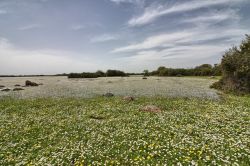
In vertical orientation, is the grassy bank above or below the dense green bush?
below

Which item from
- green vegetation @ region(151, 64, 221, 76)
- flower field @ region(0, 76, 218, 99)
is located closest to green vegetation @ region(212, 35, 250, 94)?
flower field @ region(0, 76, 218, 99)

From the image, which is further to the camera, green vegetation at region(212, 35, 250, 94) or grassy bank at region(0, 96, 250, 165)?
green vegetation at region(212, 35, 250, 94)

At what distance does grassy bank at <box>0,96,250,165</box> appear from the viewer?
42.1ft

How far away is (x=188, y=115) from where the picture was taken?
23656 mm

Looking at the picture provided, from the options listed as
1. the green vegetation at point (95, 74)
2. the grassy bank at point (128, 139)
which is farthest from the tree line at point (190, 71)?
the grassy bank at point (128, 139)

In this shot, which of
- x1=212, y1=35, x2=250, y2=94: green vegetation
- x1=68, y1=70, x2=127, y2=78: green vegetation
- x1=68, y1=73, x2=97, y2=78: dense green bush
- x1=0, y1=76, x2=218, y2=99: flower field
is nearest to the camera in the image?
x1=212, y1=35, x2=250, y2=94: green vegetation

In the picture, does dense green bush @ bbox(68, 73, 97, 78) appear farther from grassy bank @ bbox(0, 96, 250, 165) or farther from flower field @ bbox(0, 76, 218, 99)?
grassy bank @ bbox(0, 96, 250, 165)

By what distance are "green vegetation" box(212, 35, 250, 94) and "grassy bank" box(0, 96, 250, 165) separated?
65.0 ft

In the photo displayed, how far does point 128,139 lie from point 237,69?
3451cm

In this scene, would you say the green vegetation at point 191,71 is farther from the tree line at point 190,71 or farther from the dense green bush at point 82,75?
the dense green bush at point 82,75

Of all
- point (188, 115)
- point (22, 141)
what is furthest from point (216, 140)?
point (22, 141)

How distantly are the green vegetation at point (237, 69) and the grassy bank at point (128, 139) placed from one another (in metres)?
19.8

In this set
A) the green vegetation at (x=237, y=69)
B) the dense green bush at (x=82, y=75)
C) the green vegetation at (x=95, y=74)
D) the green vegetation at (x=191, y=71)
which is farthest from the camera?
the green vegetation at (x=95, y=74)

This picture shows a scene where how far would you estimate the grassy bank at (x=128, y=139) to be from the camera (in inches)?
505
